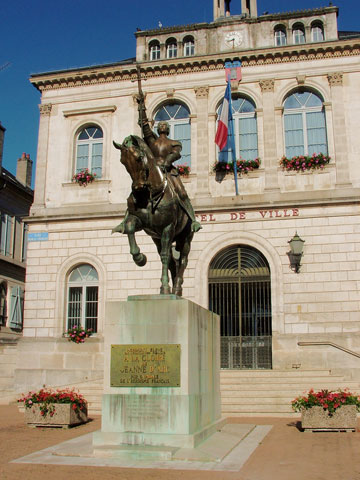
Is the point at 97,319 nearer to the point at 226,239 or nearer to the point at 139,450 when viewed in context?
the point at 226,239

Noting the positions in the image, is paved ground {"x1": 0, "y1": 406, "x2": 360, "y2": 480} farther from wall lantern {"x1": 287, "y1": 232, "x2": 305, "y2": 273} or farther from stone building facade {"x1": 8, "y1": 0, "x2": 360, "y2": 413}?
wall lantern {"x1": 287, "y1": 232, "x2": 305, "y2": 273}

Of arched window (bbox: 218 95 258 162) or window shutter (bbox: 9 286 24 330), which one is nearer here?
arched window (bbox: 218 95 258 162)

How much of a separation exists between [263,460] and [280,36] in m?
18.5

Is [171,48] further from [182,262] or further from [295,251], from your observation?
[182,262]

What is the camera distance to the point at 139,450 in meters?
7.95

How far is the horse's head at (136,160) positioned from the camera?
8539mm

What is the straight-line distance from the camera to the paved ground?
7.05 metres

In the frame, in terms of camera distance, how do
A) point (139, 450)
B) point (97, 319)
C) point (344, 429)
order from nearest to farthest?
point (139, 450) < point (344, 429) < point (97, 319)

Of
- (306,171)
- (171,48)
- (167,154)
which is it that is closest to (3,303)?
(171,48)

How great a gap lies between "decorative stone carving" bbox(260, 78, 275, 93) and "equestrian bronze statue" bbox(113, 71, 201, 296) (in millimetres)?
12576

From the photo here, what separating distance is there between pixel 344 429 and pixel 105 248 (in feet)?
41.0

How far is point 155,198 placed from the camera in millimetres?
9297

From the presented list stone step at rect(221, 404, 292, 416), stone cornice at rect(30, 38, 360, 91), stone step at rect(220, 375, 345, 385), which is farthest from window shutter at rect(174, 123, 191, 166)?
stone step at rect(221, 404, 292, 416)

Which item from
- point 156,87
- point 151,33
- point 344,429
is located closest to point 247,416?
point 344,429
